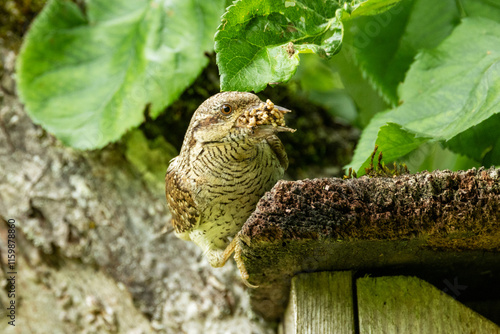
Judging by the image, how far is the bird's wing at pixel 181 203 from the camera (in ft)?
5.33

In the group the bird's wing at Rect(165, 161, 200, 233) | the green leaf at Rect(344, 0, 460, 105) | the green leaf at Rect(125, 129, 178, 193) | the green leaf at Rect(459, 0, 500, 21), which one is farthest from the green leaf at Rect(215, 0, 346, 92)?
the green leaf at Rect(125, 129, 178, 193)

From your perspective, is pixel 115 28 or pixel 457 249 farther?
pixel 115 28

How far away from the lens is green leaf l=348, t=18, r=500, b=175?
1430mm

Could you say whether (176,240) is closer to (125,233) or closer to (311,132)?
(125,233)

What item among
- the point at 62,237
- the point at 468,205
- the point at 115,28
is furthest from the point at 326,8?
the point at 62,237

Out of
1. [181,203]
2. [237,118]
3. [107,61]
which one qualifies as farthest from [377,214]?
[107,61]

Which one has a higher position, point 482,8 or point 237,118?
point 237,118

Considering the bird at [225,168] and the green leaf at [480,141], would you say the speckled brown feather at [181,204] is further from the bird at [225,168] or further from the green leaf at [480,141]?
the green leaf at [480,141]

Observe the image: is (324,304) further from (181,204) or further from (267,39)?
(267,39)

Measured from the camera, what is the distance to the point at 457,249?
4.45 ft

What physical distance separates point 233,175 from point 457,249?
0.68 metres

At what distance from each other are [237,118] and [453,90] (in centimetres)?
68

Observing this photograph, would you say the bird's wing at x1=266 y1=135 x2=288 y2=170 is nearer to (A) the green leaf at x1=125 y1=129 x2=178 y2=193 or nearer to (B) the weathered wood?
(B) the weathered wood

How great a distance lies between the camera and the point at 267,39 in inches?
55.6
